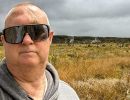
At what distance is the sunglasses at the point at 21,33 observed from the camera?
116 inches

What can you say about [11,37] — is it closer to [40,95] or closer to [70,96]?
[40,95]

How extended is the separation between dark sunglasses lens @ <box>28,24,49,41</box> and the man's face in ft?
0.09

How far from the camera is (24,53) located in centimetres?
290

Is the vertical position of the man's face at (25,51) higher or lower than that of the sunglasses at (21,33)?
lower

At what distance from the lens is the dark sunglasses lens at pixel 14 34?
2.94m

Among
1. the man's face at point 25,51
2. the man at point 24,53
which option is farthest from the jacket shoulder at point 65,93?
the man's face at point 25,51

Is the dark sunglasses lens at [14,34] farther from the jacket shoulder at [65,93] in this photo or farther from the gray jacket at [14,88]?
the jacket shoulder at [65,93]

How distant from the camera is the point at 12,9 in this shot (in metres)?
3.01

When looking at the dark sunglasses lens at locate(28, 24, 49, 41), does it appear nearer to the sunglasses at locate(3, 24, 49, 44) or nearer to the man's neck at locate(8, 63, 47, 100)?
the sunglasses at locate(3, 24, 49, 44)

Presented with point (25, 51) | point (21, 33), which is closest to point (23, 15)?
point (21, 33)

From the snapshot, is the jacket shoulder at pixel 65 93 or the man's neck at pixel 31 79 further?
the jacket shoulder at pixel 65 93

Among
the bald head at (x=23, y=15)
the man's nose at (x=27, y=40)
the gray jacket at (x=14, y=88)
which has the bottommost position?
the gray jacket at (x=14, y=88)

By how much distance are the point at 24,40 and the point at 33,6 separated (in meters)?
0.26

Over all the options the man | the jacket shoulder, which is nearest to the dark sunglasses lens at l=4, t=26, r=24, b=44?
the man
